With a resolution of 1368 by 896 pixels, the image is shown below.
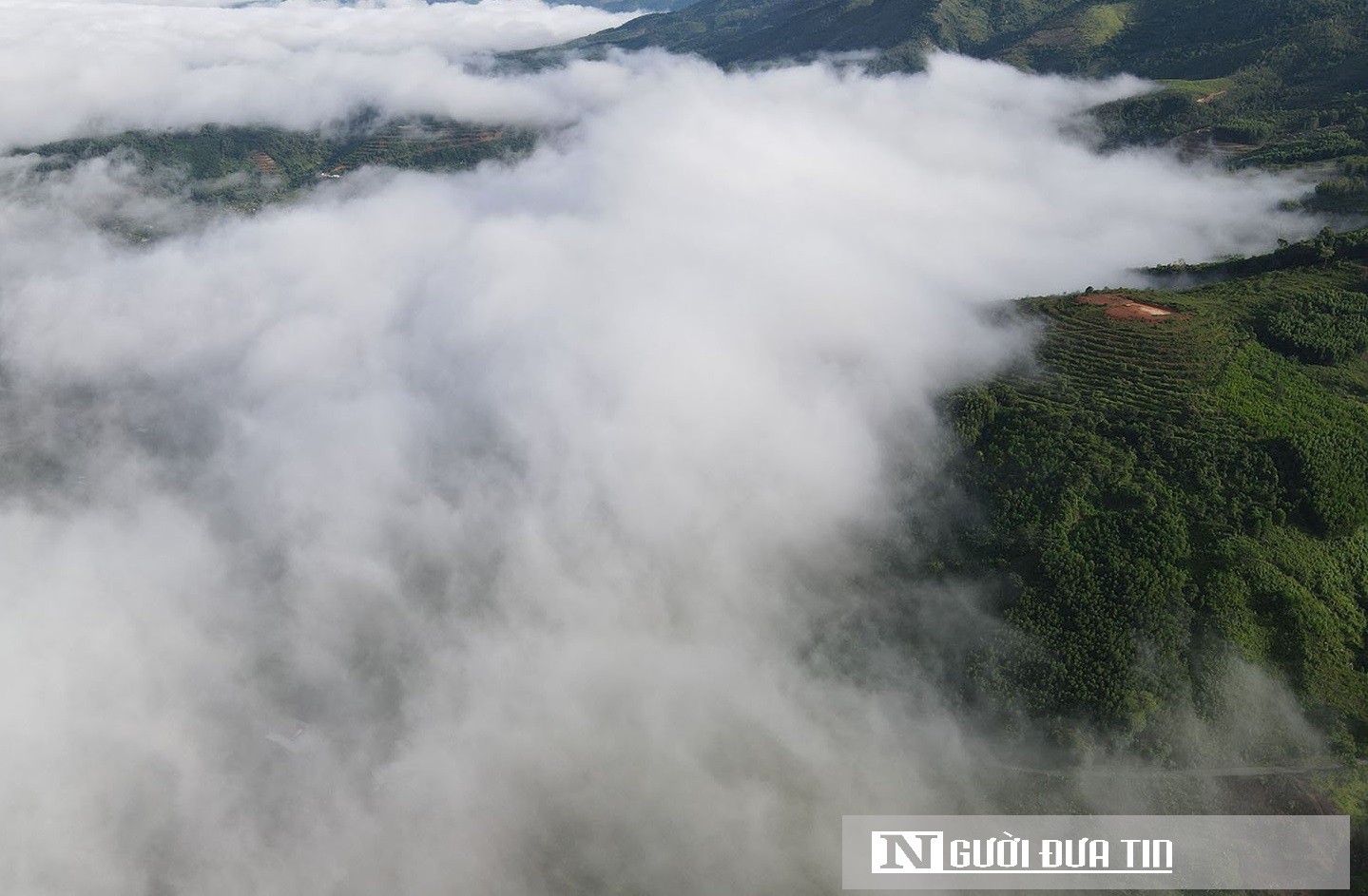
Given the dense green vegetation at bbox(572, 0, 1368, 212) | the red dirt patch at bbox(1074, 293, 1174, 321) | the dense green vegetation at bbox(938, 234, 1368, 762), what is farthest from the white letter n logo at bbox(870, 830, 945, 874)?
the dense green vegetation at bbox(572, 0, 1368, 212)

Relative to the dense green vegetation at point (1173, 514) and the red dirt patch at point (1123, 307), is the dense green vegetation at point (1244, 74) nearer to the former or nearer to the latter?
the red dirt patch at point (1123, 307)

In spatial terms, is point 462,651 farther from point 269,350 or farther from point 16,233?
point 16,233

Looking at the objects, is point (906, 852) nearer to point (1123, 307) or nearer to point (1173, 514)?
point (1173, 514)

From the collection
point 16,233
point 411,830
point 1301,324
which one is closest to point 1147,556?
point 1301,324

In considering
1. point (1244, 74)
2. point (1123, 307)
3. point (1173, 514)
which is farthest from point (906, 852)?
point (1244, 74)

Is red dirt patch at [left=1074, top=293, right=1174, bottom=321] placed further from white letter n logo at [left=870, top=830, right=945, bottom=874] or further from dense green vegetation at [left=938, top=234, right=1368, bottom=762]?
white letter n logo at [left=870, top=830, right=945, bottom=874]
